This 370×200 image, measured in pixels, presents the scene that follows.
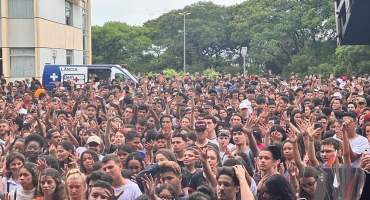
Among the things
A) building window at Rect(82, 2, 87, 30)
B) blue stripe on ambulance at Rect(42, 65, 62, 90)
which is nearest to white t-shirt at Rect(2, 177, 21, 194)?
blue stripe on ambulance at Rect(42, 65, 62, 90)

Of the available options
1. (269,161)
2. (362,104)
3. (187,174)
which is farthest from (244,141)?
(362,104)

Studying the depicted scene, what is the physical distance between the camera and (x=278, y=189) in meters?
5.45

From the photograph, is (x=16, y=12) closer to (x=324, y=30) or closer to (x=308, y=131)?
(x=324, y=30)

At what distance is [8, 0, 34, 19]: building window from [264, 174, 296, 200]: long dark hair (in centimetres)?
3317

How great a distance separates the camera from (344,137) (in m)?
7.25

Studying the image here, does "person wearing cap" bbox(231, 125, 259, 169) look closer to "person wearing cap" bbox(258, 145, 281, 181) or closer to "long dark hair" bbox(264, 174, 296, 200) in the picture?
"person wearing cap" bbox(258, 145, 281, 181)

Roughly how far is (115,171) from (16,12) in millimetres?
31904

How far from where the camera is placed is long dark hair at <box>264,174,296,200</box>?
5430 mm

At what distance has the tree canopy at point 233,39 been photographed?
45.4 meters

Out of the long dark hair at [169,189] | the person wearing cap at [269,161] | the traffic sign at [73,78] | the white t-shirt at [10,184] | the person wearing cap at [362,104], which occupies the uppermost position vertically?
the traffic sign at [73,78]

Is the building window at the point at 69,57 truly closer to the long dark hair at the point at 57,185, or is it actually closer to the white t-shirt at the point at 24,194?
the white t-shirt at the point at 24,194

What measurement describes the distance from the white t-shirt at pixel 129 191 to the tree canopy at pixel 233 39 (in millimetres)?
30855

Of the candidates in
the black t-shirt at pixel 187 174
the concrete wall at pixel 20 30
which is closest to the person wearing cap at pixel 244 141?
the black t-shirt at pixel 187 174

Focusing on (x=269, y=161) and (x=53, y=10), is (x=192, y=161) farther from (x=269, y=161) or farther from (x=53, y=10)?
(x=53, y=10)
